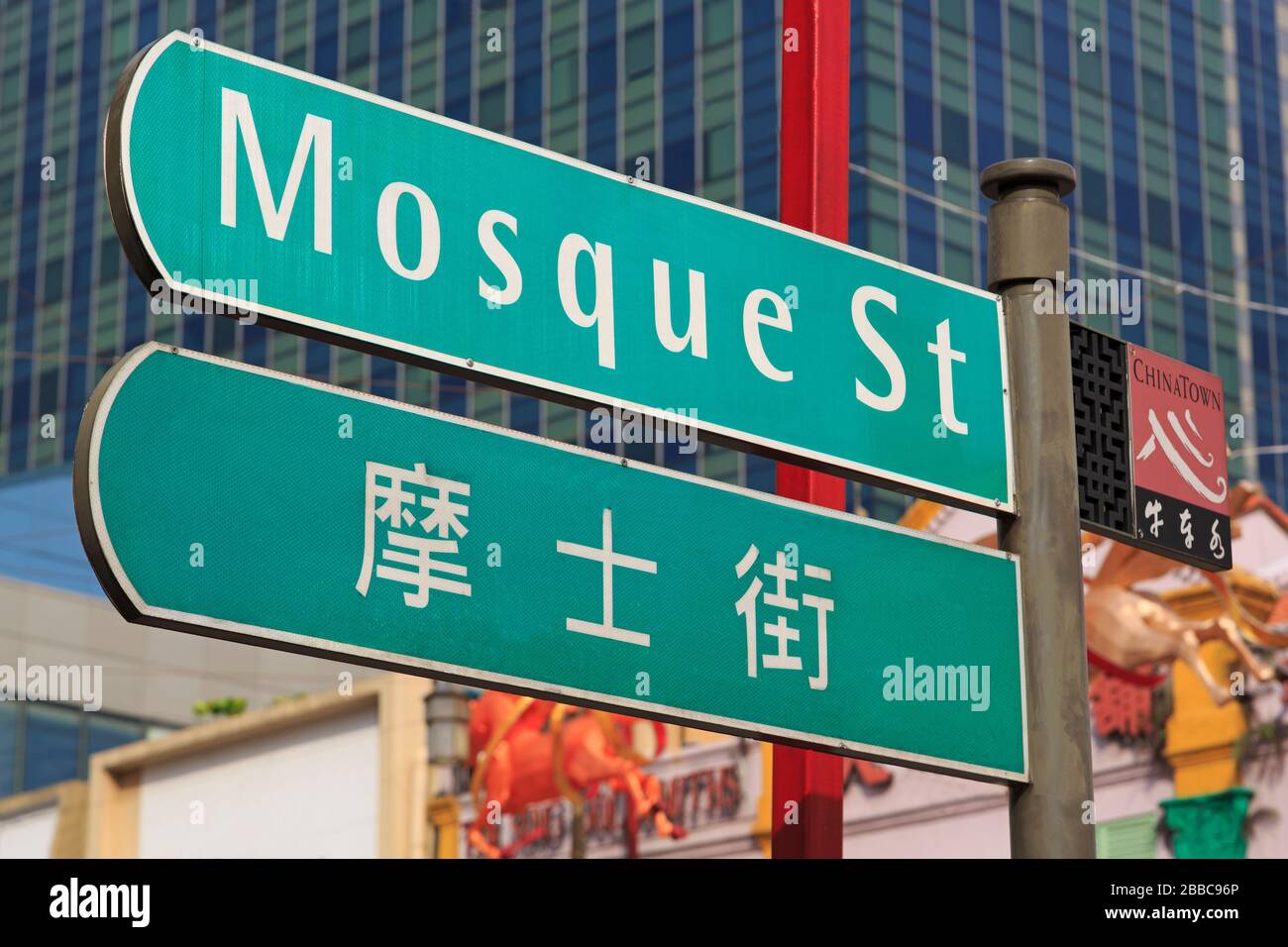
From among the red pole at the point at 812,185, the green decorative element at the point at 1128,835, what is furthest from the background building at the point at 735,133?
the red pole at the point at 812,185

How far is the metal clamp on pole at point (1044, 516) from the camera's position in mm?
5410

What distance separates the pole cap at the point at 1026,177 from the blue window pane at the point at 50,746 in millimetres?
42388

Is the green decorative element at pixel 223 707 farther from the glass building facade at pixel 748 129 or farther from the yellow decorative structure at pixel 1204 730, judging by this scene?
the glass building facade at pixel 748 129

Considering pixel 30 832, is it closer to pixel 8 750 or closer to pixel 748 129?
pixel 8 750

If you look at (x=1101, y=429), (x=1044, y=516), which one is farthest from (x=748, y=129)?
(x=1044, y=516)

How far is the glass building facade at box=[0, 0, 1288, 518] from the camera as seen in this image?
6525 centimetres

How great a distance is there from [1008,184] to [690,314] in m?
1.12

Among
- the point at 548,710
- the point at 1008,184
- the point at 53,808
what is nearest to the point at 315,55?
the point at 53,808

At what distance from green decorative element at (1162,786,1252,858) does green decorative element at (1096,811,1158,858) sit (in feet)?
0.73

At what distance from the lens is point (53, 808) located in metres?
37.1

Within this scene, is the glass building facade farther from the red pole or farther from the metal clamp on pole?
the metal clamp on pole

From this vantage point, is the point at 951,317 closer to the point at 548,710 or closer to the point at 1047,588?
the point at 1047,588

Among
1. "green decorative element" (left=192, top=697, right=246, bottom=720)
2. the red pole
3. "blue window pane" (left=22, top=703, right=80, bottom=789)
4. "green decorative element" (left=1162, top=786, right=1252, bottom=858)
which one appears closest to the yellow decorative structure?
"green decorative element" (left=1162, top=786, right=1252, bottom=858)
